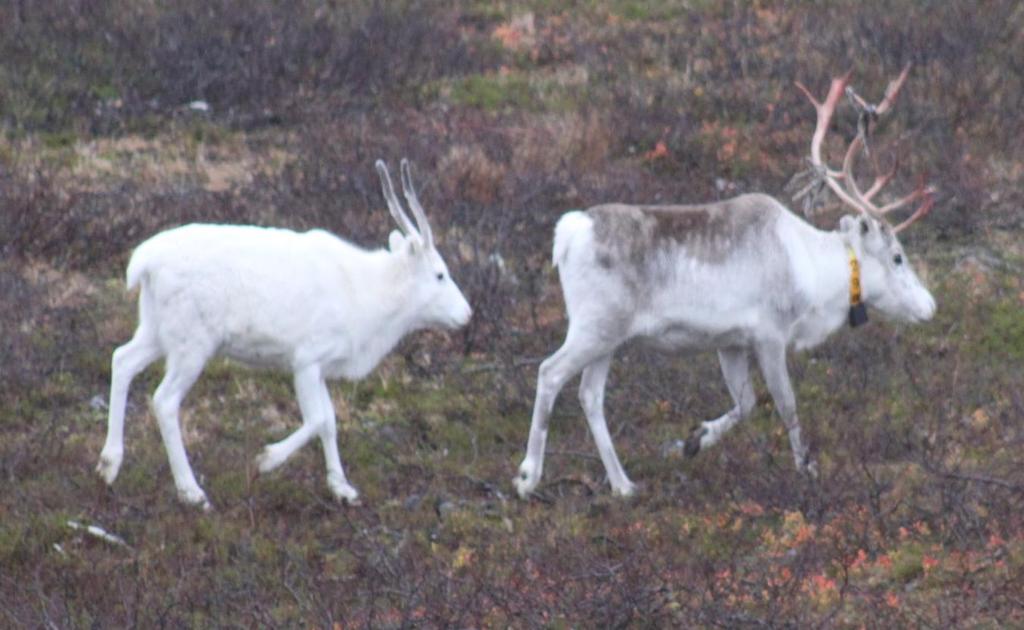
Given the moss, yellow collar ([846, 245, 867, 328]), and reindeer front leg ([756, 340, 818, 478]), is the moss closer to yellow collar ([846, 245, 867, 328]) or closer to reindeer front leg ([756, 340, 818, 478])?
yellow collar ([846, 245, 867, 328])

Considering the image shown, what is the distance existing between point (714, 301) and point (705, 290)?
73 millimetres

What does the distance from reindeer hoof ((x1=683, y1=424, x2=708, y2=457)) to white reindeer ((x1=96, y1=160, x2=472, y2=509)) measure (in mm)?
1532

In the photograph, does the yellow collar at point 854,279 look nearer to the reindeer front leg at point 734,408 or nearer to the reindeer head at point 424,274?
the reindeer front leg at point 734,408

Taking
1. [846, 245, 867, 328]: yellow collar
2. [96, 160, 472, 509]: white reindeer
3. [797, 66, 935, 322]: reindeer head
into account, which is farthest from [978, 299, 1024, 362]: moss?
[96, 160, 472, 509]: white reindeer

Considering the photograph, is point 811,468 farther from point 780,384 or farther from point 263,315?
point 263,315

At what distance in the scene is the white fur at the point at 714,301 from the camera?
9.03 m

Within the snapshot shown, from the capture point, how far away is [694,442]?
372 inches

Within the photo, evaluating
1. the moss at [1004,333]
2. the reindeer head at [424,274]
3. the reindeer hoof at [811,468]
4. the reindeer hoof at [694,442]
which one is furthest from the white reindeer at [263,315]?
the moss at [1004,333]

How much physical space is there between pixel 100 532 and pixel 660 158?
23.0 ft

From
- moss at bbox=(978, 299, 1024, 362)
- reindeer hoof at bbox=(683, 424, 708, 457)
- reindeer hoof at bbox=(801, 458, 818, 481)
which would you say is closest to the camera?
reindeer hoof at bbox=(801, 458, 818, 481)

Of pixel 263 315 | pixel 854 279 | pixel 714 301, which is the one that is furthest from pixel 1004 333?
pixel 263 315

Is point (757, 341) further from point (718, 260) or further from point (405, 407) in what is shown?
point (405, 407)

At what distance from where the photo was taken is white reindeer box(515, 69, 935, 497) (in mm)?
9031

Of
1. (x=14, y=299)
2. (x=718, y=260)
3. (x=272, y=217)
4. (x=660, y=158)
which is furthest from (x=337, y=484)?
(x=660, y=158)
